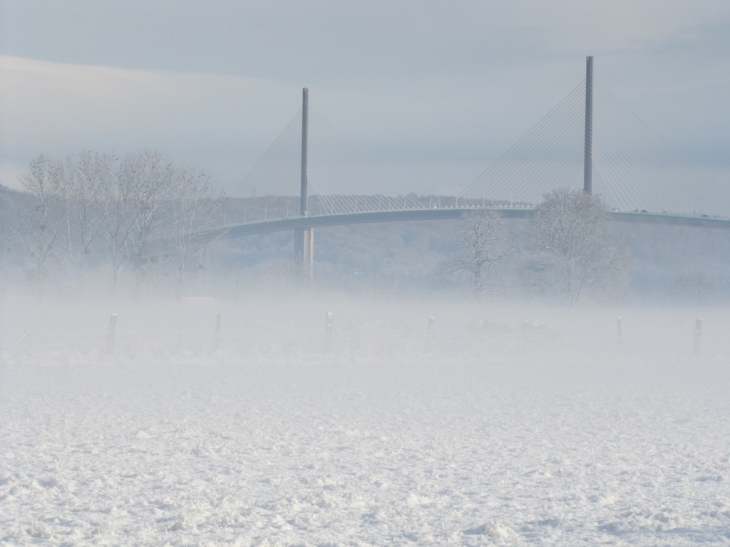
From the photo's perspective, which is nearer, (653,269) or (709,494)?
(709,494)

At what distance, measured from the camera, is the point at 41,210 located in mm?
31000

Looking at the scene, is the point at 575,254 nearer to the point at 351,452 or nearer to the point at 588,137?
the point at 588,137

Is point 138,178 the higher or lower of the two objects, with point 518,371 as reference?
higher

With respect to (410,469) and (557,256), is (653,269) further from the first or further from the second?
(410,469)

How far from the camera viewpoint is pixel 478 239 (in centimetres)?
3331

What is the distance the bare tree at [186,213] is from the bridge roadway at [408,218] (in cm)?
793

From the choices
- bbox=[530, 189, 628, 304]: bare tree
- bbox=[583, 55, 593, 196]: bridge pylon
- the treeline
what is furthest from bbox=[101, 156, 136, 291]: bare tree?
bbox=[583, 55, 593, 196]: bridge pylon

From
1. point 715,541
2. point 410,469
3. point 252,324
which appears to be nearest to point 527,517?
point 715,541

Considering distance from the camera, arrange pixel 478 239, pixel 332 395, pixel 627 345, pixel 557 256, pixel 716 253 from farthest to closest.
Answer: pixel 716 253 < pixel 478 239 < pixel 557 256 < pixel 627 345 < pixel 332 395

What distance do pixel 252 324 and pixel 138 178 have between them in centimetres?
1126

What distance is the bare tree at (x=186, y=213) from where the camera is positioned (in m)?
33.1

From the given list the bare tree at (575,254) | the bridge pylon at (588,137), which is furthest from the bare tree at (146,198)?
the bridge pylon at (588,137)

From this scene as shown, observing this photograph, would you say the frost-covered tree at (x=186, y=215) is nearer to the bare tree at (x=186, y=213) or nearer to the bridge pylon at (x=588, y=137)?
the bare tree at (x=186, y=213)

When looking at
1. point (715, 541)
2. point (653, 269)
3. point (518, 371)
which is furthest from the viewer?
point (653, 269)
